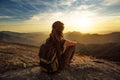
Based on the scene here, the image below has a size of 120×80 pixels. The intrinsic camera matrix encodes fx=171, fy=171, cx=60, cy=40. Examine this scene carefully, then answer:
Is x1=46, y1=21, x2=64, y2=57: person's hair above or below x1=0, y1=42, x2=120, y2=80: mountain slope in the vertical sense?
above

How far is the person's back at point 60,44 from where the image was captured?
7.07 m

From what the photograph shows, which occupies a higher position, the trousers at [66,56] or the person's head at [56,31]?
the person's head at [56,31]

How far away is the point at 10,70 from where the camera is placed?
786 cm

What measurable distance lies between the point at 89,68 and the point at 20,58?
382 centimetres

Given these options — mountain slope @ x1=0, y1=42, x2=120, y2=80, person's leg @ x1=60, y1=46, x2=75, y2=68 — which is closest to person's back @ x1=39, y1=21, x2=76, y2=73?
person's leg @ x1=60, y1=46, x2=75, y2=68

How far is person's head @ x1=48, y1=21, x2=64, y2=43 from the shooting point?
7.05 m

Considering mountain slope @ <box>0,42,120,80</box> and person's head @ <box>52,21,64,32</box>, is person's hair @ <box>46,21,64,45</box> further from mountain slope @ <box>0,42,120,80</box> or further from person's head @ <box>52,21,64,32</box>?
mountain slope @ <box>0,42,120,80</box>

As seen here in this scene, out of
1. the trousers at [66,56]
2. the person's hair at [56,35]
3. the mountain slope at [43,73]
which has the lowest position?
the mountain slope at [43,73]

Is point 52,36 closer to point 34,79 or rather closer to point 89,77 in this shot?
point 34,79

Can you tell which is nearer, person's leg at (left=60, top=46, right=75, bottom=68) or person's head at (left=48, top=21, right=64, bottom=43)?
person's head at (left=48, top=21, right=64, bottom=43)

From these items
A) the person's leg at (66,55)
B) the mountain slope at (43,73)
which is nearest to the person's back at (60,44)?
the person's leg at (66,55)

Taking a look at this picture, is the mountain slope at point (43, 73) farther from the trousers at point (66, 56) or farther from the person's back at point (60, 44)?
the person's back at point (60, 44)

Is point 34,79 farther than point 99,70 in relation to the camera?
No

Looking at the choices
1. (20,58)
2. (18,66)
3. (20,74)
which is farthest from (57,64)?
(20,58)
